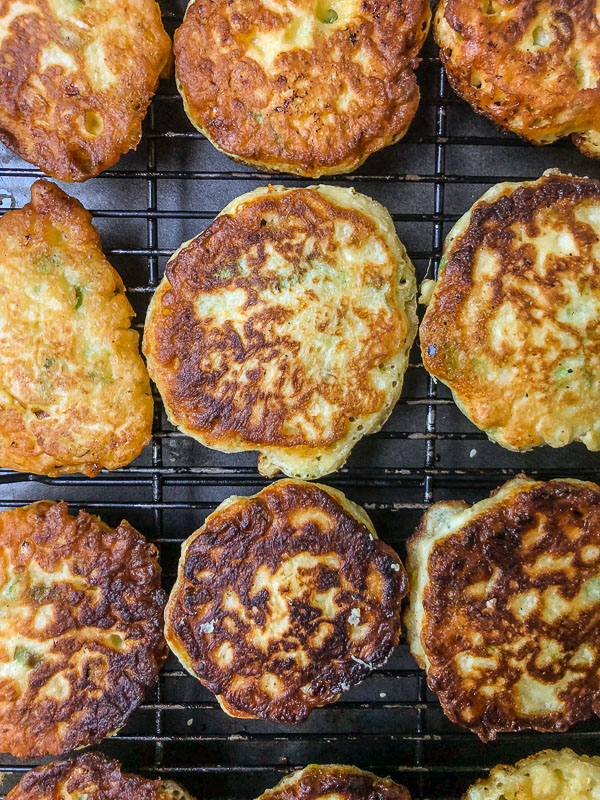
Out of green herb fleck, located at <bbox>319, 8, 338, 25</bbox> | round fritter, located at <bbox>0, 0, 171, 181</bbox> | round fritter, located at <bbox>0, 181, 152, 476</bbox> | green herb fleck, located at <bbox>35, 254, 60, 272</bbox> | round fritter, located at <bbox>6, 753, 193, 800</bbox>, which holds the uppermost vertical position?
green herb fleck, located at <bbox>319, 8, 338, 25</bbox>

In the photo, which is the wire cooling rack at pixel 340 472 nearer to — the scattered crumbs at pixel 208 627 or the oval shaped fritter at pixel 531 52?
the oval shaped fritter at pixel 531 52

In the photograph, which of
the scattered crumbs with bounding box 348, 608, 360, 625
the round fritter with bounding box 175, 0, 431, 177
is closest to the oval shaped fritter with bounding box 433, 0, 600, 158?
the round fritter with bounding box 175, 0, 431, 177

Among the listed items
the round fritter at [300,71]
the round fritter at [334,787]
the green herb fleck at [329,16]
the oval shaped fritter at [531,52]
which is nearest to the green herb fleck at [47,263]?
the round fritter at [300,71]

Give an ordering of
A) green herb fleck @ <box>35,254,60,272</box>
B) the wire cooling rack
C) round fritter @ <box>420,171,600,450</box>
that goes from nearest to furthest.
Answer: round fritter @ <box>420,171,600,450</box> → green herb fleck @ <box>35,254,60,272</box> → the wire cooling rack

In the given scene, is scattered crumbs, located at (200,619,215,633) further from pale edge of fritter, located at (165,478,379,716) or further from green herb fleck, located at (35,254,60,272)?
green herb fleck, located at (35,254,60,272)

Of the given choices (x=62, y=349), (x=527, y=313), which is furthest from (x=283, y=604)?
(x=527, y=313)

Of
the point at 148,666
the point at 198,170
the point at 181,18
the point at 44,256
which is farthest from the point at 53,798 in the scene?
the point at 181,18
